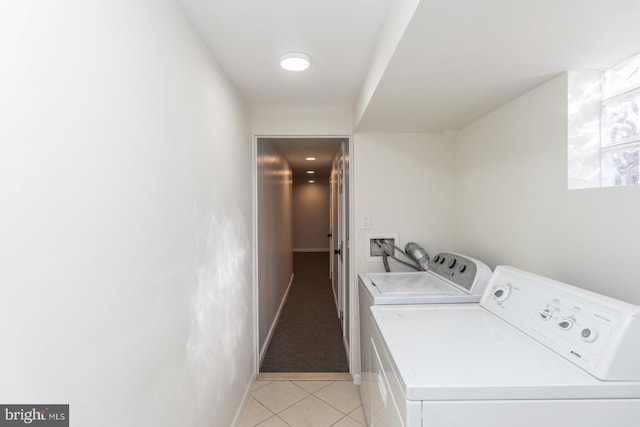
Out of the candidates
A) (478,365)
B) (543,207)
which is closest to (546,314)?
(478,365)

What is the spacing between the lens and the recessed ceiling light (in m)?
1.57

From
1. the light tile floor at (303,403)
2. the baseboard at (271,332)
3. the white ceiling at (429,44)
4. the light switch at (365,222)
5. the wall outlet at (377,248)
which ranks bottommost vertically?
the light tile floor at (303,403)

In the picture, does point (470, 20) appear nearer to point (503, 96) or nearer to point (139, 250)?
point (503, 96)

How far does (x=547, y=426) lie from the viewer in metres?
0.86

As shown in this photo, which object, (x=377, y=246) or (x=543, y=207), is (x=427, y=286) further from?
(x=543, y=207)

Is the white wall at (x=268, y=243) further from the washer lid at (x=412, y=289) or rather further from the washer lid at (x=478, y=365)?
the washer lid at (x=478, y=365)

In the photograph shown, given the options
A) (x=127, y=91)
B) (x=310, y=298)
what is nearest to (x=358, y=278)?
(x=127, y=91)

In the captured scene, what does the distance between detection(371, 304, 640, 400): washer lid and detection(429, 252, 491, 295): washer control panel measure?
12.0 inches

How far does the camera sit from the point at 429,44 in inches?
42.4

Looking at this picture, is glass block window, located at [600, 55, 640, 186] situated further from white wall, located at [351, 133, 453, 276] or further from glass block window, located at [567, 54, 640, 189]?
white wall, located at [351, 133, 453, 276]

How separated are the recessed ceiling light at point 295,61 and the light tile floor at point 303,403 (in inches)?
85.7
